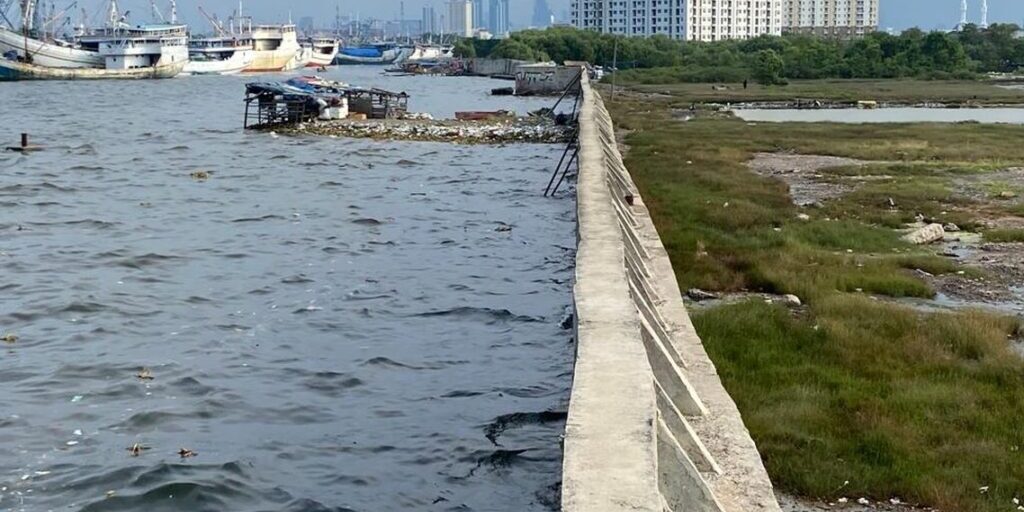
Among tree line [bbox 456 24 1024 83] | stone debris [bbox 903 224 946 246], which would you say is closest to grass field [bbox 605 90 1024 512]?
stone debris [bbox 903 224 946 246]

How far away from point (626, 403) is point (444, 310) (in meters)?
10.5

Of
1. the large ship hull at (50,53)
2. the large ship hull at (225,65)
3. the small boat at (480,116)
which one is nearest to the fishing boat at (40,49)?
the large ship hull at (50,53)

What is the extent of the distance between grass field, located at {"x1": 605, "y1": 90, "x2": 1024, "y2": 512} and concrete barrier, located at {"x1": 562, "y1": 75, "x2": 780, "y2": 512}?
504 mm

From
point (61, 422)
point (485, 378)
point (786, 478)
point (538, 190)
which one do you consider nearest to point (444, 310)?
point (485, 378)

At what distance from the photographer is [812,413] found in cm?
963

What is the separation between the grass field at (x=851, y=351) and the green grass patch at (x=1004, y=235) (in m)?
0.08

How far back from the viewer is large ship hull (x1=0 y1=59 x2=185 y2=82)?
102 meters

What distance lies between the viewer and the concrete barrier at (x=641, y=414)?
505 cm

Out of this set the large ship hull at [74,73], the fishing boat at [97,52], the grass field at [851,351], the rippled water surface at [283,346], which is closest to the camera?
the grass field at [851,351]

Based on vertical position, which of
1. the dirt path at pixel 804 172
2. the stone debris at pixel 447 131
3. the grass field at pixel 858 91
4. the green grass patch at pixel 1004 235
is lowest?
the green grass patch at pixel 1004 235

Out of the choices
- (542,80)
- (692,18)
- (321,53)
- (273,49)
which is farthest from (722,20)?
(542,80)

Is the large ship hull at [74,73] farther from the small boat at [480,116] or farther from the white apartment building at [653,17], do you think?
the white apartment building at [653,17]

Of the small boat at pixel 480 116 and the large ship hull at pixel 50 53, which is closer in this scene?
the small boat at pixel 480 116

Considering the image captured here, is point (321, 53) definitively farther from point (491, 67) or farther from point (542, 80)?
point (542, 80)
